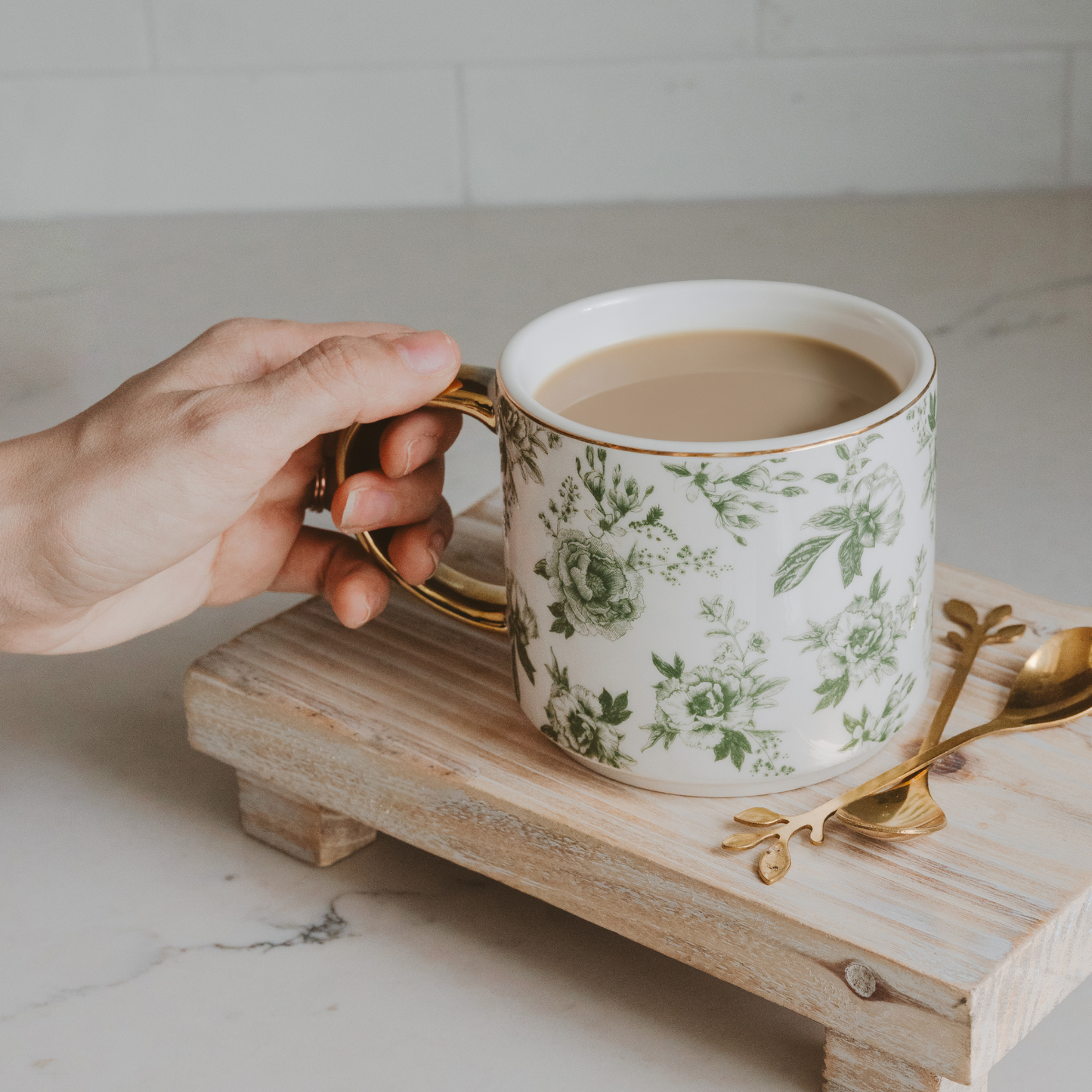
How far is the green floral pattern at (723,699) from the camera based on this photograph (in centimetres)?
48

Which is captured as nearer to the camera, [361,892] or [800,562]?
[800,562]

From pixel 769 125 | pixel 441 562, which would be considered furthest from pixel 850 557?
pixel 769 125

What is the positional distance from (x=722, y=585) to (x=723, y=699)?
4cm

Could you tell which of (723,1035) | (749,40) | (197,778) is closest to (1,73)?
(749,40)

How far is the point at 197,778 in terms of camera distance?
679 mm

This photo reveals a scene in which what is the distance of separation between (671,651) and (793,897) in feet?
0.30

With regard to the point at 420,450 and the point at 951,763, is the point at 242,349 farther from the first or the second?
the point at 951,763

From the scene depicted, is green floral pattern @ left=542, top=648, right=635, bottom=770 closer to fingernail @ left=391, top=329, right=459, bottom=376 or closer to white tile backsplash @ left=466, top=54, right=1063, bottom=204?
fingernail @ left=391, top=329, right=459, bottom=376

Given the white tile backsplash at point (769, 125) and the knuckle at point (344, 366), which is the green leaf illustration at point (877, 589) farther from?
the white tile backsplash at point (769, 125)

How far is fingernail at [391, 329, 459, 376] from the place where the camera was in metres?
0.55

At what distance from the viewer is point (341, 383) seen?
1.80ft

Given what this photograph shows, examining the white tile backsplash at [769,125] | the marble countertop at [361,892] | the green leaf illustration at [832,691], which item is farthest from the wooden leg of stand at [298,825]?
the white tile backsplash at [769,125]

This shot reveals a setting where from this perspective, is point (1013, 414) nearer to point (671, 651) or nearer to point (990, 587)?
point (990, 587)

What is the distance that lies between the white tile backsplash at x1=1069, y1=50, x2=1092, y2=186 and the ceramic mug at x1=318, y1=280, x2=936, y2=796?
900 millimetres
